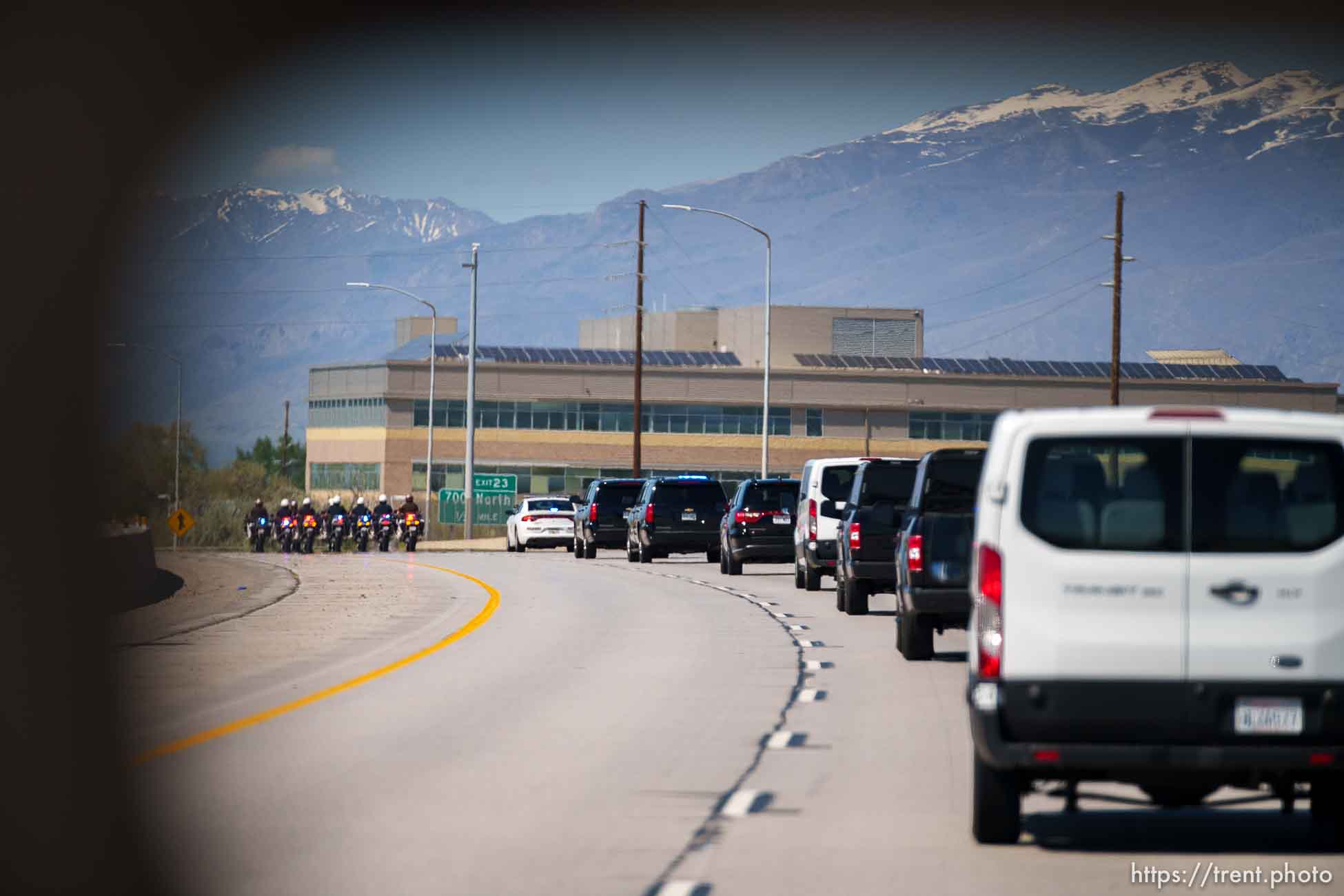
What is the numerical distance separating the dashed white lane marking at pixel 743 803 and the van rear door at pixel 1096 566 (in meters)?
2.10

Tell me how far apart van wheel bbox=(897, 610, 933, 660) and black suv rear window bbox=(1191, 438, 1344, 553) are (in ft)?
37.6

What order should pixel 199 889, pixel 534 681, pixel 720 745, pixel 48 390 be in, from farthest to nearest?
1. pixel 48 390
2. pixel 534 681
3. pixel 720 745
4. pixel 199 889

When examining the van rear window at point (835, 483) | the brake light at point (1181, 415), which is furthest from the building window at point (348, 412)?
the brake light at point (1181, 415)

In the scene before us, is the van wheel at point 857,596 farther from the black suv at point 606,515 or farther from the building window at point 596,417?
the building window at point 596,417

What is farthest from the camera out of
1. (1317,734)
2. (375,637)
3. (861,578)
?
(861,578)

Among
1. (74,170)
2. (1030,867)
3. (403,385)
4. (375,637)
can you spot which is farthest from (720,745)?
(403,385)

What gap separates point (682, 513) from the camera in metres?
49.6

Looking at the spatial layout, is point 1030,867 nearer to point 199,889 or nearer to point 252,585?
point 199,889

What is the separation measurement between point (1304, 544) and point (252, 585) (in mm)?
32414

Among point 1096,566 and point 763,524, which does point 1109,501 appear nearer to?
point 1096,566

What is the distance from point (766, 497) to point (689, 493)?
682 centimetres

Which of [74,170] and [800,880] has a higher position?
[74,170]

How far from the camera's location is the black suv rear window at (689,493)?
49156 mm

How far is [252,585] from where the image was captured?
40625 millimetres
